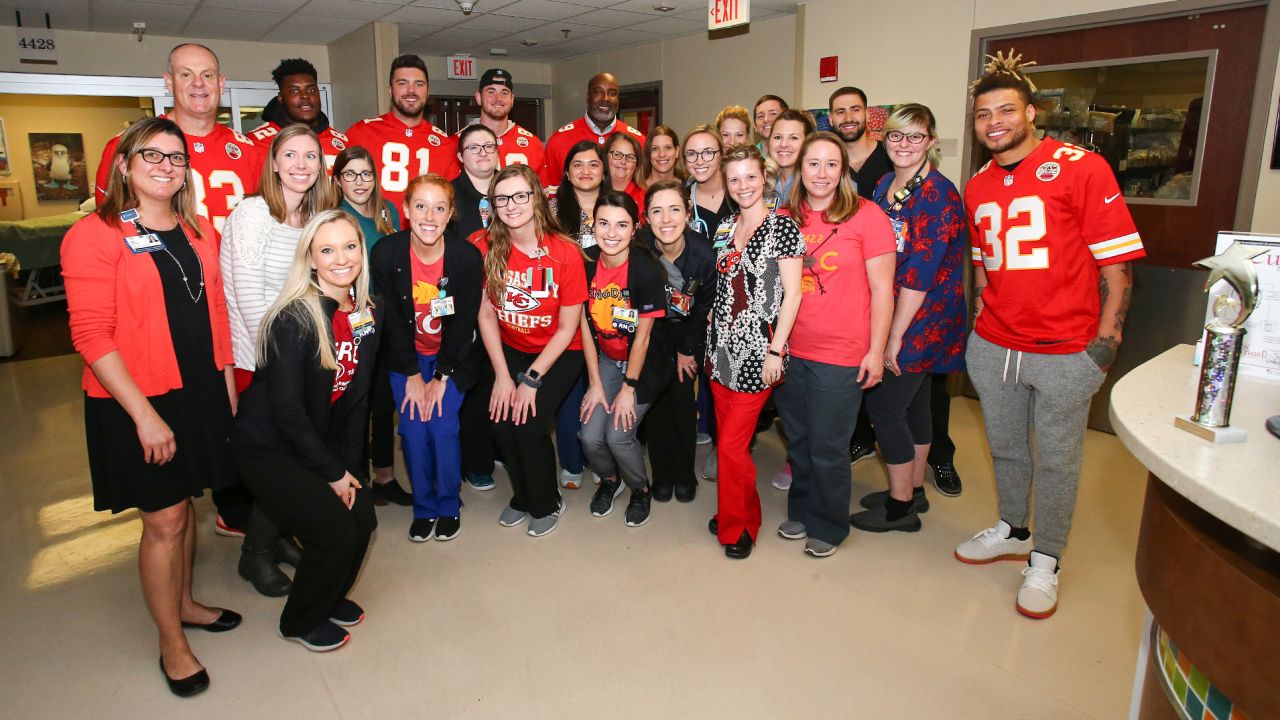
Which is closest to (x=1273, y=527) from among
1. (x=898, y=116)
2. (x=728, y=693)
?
(x=728, y=693)

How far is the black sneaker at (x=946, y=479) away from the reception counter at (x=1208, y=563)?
1904 millimetres

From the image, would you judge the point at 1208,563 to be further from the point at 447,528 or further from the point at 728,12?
the point at 728,12

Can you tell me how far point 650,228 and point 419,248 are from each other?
0.94m

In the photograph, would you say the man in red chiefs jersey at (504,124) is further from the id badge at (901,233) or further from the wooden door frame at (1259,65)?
Result: the wooden door frame at (1259,65)

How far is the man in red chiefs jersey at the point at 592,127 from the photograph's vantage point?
14.5 ft

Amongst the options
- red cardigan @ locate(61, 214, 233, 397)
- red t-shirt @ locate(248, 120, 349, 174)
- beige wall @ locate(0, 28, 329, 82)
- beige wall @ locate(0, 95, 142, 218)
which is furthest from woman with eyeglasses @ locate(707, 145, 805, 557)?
beige wall @ locate(0, 95, 142, 218)

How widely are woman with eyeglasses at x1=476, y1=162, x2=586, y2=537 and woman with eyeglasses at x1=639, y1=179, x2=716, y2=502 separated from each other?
0.37 m

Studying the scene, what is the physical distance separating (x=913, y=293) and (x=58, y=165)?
38.7 ft

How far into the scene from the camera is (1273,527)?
1.15 metres

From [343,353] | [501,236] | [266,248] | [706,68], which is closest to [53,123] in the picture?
[706,68]

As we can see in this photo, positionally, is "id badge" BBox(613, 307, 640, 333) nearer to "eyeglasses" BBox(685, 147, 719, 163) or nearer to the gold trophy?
"eyeglasses" BBox(685, 147, 719, 163)

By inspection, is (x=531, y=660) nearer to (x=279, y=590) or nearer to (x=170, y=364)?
(x=279, y=590)

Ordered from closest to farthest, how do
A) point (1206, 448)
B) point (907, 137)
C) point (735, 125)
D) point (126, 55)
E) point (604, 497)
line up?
point (1206, 448)
point (907, 137)
point (604, 497)
point (735, 125)
point (126, 55)

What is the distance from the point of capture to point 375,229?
126 inches
